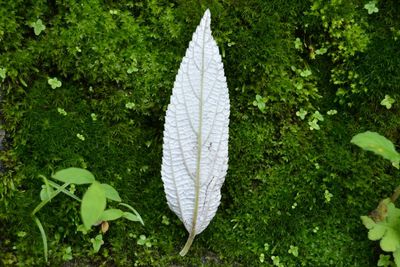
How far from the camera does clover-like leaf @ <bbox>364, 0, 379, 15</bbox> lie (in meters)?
2.46

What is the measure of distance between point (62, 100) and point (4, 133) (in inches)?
11.0

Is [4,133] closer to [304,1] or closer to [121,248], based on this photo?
[121,248]

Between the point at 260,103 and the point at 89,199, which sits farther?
the point at 260,103

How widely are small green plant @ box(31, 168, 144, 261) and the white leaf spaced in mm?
241

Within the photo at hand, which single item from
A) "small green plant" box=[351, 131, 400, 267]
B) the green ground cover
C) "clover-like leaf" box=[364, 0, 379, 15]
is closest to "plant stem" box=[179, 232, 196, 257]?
the green ground cover

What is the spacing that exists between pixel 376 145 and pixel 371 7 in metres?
0.77

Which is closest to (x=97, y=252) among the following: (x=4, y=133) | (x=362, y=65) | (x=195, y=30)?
(x=4, y=133)

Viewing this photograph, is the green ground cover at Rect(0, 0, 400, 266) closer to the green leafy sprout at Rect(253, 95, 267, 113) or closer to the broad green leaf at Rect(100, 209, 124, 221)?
the green leafy sprout at Rect(253, 95, 267, 113)

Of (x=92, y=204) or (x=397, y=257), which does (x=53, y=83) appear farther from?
(x=397, y=257)

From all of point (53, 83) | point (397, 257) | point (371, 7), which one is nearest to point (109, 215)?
point (53, 83)

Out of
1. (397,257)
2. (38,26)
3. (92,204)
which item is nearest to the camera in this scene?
(92,204)

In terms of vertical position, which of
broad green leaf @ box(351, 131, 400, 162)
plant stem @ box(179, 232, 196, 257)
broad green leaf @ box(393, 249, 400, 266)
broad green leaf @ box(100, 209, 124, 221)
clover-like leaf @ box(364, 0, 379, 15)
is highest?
clover-like leaf @ box(364, 0, 379, 15)

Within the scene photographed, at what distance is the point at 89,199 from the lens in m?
1.84

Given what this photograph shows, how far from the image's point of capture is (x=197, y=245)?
241 cm
